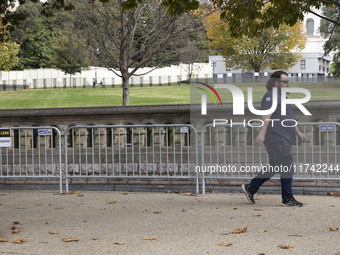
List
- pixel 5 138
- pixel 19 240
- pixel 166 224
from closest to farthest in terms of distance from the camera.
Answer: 1. pixel 19 240
2. pixel 166 224
3. pixel 5 138

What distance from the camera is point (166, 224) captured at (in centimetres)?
801

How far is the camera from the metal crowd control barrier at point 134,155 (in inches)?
449

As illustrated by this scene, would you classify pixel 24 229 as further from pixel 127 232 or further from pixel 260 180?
pixel 260 180

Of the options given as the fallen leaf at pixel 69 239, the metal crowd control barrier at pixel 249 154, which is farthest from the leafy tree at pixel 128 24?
the fallen leaf at pixel 69 239

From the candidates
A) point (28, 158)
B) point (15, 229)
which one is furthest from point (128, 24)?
point (15, 229)

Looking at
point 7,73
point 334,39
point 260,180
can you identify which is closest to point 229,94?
point 260,180

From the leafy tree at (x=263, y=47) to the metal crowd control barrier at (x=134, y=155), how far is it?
4526 centimetres

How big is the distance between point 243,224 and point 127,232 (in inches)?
55.9

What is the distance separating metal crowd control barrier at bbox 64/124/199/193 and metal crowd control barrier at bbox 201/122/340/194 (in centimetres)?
32

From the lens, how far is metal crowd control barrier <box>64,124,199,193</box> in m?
11.4

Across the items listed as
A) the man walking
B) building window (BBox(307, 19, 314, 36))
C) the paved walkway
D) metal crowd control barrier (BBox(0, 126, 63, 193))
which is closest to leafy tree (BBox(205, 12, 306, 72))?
metal crowd control barrier (BBox(0, 126, 63, 193))

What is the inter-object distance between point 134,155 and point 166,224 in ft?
14.3

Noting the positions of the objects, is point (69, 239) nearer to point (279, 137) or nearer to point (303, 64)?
point (279, 137)

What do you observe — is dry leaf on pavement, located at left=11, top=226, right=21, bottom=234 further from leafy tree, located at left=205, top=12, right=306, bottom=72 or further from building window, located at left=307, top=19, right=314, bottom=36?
building window, located at left=307, top=19, right=314, bottom=36
